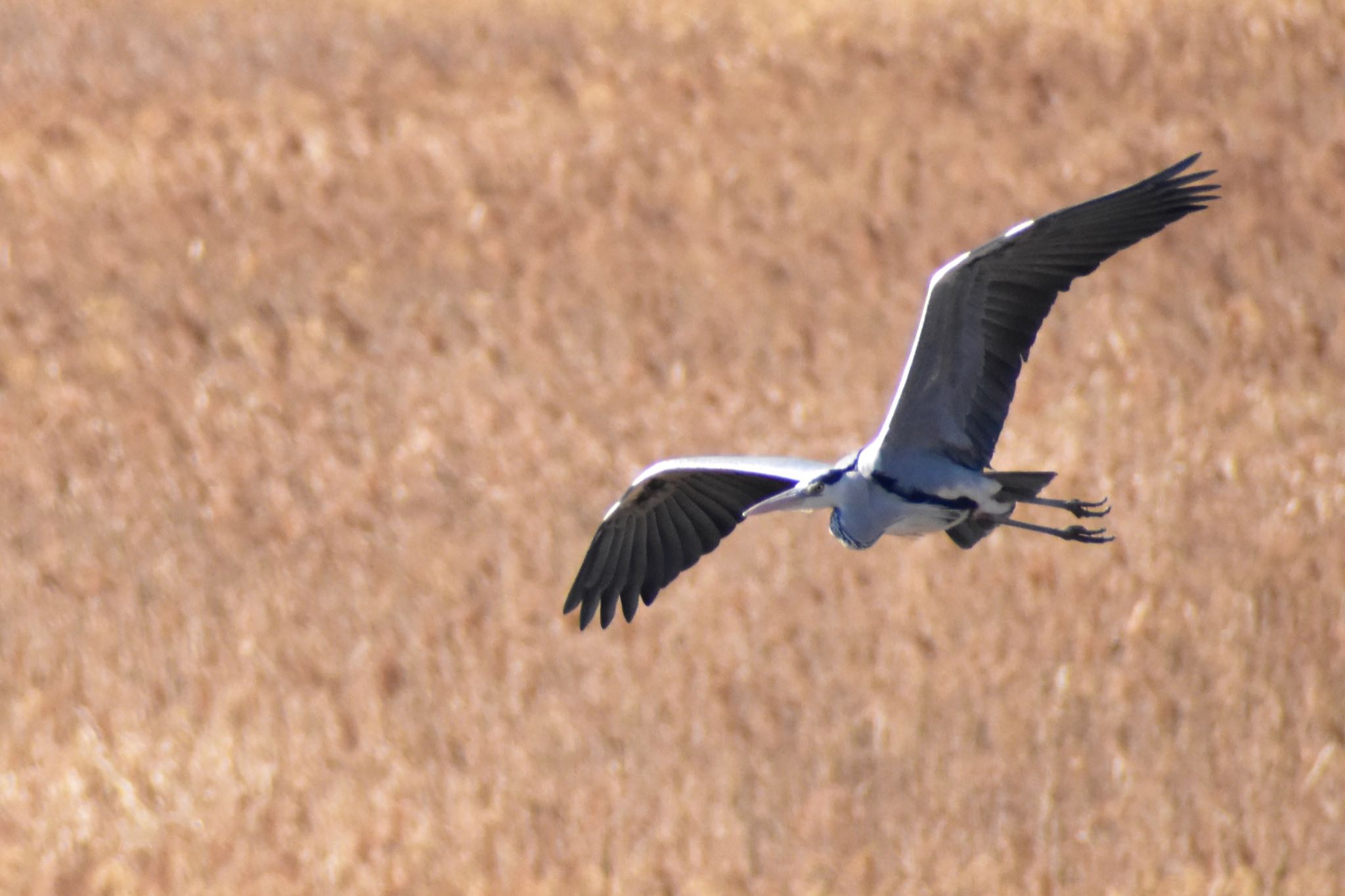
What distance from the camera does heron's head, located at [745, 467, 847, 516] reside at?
710cm

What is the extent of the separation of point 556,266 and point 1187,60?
5168 millimetres

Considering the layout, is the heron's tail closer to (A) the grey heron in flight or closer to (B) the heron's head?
(A) the grey heron in flight

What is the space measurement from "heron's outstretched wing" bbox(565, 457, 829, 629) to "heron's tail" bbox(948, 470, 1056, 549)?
1.08 metres

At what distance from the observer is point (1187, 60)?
543 inches

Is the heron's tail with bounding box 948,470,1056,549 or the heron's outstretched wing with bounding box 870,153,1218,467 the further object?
the heron's tail with bounding box 948,470,1056,549

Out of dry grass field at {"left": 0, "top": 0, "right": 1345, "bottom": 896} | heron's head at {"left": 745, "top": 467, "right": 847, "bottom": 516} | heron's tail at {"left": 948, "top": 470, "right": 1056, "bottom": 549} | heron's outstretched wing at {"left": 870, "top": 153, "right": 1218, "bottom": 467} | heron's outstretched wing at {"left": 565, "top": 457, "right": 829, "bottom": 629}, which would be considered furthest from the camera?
dry grass field at {"left": 0, "top": 0, "right": 1345, "bottom": 896}

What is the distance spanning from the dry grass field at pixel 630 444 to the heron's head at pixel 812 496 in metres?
5.11

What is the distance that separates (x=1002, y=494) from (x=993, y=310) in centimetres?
74

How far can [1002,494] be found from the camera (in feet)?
23.3

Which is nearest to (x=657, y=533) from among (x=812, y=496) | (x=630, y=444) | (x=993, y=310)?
(x=812, y=496)

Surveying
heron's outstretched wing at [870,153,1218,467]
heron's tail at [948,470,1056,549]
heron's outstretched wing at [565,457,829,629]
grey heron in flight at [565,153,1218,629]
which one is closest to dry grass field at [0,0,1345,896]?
heron's outstretched wing at [565,457,829,629]

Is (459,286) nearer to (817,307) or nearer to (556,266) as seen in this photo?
(556,266)

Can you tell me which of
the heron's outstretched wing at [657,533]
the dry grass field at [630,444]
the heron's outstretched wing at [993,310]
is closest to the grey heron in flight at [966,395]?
the heron's outstretched wing at [993,310]

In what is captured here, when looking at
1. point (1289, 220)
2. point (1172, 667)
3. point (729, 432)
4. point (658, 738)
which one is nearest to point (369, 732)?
point (658, 738)
